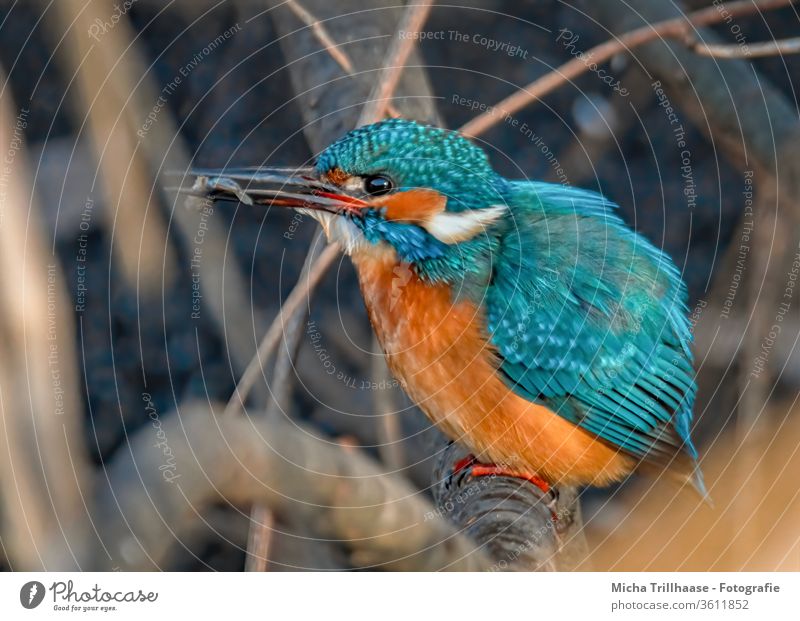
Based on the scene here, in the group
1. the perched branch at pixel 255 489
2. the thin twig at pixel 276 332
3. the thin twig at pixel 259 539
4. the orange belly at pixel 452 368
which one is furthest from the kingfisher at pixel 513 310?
the perched branch at pixel 255 489

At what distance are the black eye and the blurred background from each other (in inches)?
6.8

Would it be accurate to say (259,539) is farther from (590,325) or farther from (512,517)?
(590,325)

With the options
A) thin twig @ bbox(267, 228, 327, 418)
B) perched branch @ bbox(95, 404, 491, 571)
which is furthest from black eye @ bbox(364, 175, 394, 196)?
perched branch @ bbox(95, 404, 491, 571)

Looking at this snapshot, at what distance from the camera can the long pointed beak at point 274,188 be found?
1.23 meters

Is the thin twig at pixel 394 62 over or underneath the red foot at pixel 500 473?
over

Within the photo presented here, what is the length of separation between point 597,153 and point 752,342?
484mm

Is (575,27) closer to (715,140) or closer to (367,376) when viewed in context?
(715,140)

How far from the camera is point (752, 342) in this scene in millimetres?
1487

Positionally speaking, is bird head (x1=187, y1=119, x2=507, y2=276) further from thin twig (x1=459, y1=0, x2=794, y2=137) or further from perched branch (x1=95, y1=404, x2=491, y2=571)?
perched branch (x1=95, y1=404, x2=491, y2=571)

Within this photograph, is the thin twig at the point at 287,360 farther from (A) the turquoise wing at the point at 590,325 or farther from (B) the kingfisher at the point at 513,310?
(A) the turquoise wing at the point at 590,325

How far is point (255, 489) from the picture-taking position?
0.64m

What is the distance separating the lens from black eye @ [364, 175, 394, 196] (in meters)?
1.25

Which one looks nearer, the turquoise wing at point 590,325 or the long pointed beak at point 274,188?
the long pointed beak at point 274,188
